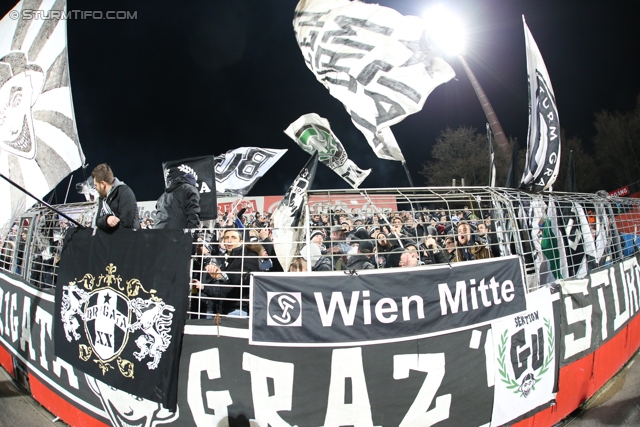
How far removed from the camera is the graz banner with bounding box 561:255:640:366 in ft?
11.4

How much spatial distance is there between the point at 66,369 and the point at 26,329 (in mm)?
1210

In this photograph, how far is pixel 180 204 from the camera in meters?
3.65

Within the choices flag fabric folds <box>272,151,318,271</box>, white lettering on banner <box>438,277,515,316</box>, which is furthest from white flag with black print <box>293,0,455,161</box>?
white lettering on banner <box>438,277,515,316</box>

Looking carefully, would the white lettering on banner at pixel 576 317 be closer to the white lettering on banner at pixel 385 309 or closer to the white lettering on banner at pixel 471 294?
the white lettering on banner at pixel 471 294

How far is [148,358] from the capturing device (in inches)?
105

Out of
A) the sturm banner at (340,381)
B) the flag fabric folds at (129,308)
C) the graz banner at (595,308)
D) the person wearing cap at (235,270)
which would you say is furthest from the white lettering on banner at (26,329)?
the graz banner at (595,308)

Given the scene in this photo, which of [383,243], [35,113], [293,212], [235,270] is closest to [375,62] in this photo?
[383,243]

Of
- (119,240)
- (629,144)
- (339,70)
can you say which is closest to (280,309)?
(119,240)

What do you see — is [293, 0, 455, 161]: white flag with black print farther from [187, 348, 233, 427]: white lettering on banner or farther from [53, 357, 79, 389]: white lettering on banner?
[53, 357, 79, 389]: white lettering on banner

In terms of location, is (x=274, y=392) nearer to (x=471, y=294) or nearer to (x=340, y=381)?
(x=340, y=381)

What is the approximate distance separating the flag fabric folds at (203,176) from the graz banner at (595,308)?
378cm

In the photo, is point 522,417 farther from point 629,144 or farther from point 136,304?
point 629,144

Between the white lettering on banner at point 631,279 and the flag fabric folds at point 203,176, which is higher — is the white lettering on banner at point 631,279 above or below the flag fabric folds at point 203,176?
below

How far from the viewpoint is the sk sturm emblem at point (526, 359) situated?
9.51 feet
